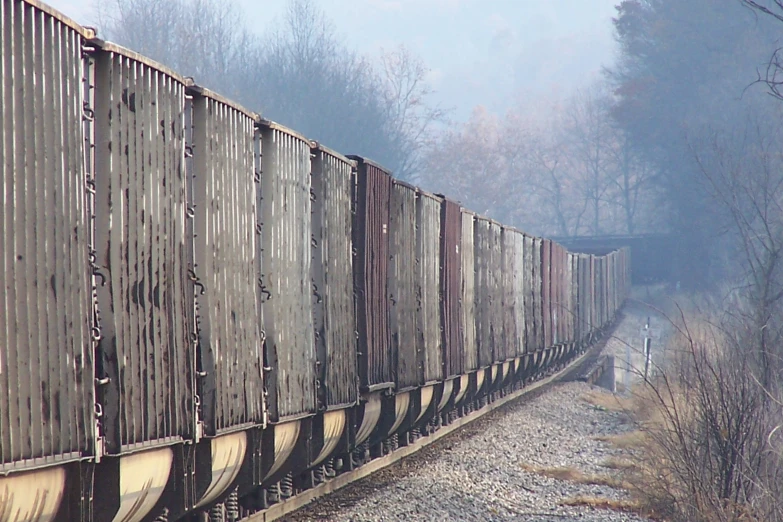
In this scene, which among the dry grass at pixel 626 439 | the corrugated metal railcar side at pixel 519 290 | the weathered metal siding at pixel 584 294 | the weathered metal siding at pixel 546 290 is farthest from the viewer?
the weathered metal siding at pixel 584 294

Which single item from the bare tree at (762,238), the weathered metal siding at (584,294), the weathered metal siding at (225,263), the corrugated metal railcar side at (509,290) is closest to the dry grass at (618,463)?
the bare tree at (762,238)

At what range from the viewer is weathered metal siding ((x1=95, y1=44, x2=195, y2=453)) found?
4.84m

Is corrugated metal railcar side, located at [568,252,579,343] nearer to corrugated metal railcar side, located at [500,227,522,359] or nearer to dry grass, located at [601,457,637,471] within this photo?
corrugated metal railcar side, located at [500,227,522,359]

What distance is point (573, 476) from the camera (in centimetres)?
1184

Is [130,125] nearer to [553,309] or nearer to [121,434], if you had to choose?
[121,434]

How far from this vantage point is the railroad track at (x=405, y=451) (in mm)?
8250

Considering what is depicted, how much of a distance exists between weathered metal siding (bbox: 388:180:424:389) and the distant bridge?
50.0m

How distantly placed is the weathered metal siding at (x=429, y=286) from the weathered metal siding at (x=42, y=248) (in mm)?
8180

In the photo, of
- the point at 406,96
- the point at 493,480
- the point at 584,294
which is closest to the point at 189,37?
the point at 406,96

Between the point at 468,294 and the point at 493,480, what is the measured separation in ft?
17.1

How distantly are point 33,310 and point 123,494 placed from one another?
1311mm

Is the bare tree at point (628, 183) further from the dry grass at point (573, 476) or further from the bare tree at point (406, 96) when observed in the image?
the dry grass at point (573, 476)

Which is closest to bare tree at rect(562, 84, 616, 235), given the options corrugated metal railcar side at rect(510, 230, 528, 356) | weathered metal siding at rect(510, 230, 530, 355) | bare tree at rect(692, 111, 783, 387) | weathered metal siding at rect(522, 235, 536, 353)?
bare tree at rect(692, 111, 783, 387)

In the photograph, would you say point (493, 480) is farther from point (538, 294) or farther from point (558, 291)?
point (558, 291)
